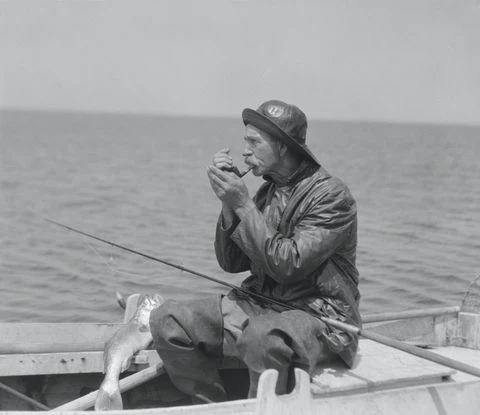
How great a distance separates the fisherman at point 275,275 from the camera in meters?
4.77

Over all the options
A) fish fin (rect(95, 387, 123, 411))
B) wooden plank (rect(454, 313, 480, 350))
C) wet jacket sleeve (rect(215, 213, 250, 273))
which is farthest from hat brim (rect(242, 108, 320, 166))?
wooden plank (rect(454, 313, 480, 350))

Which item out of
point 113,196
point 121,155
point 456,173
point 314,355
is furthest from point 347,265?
point 121,155

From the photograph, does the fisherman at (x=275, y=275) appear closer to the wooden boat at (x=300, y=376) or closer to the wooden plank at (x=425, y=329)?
the wooden boat at (x=300, y=376)

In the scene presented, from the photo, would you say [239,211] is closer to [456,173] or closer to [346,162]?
[456,173]

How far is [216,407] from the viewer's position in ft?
14.8

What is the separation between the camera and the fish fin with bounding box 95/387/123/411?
4.89 meters

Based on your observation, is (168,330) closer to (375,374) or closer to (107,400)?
(107,400)

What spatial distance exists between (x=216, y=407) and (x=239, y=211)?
1036 mm

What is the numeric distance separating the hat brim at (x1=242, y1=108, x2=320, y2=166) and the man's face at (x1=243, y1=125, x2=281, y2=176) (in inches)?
1.4

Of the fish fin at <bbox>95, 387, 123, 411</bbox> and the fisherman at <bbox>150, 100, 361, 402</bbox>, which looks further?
the fish fin at <bbox>95, 387, 123, 411</bbox>

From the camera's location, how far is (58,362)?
5.71 meters

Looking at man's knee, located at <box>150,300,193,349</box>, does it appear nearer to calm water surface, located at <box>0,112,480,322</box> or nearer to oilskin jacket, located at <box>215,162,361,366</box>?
oilskin jacket, located at <box>215,162,361,366</box>

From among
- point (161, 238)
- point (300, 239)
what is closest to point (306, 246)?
point (300, 239)

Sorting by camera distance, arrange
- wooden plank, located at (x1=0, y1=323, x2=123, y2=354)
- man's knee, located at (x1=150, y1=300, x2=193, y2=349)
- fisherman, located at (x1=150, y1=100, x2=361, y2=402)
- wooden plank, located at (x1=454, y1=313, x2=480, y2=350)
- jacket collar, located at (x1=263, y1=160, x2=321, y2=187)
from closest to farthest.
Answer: fisherman, located at (x1=150, y1=100, x2=361, y2=402)
man's knee, located at (x1=150, y1=300, x2=193, y2=349)
jacket collar, located at (x1=263, y1=160, x2=321, y2=187)
wooden plank, located at (x1=0, y1=323, x2=123, y2=354)
wooden plank, located at (x1=454, y1=313, x2=480, y2=350)
